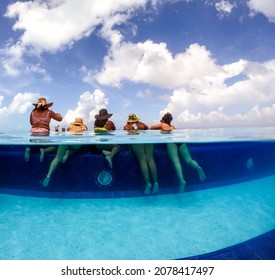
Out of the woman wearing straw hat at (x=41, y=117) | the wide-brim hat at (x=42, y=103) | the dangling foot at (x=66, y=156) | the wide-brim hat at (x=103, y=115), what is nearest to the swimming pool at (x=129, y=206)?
the dangling foot at (x=66, y=156)

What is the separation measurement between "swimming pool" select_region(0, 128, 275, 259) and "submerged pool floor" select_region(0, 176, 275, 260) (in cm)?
2

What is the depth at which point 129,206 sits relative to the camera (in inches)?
333

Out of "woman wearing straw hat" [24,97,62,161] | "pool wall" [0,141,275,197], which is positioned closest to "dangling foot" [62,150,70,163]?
"pool wall" [0,141,275,197]

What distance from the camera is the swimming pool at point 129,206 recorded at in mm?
5633

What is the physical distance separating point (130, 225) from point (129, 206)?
155 cm

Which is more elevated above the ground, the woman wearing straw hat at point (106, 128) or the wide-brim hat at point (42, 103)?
the wide-brim hat at point (42, 103)

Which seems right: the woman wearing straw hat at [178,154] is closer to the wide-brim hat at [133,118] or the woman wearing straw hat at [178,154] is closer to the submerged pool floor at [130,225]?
the wide-brim hat at [133,118]

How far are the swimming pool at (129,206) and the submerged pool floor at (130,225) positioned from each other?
0.02 meters

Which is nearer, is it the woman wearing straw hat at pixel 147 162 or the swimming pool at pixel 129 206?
the swimming pool at pixel 129 206

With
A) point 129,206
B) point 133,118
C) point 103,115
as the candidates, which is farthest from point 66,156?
point 133,118

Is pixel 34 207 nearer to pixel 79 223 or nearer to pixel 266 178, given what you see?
pixel 79 223

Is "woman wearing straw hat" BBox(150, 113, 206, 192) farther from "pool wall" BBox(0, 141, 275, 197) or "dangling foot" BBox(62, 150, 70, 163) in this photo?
"dangling foot" BBox(62, 150, 70, 163)

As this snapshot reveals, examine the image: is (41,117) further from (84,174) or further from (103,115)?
(84,174)

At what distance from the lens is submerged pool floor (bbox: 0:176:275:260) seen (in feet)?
18.4
